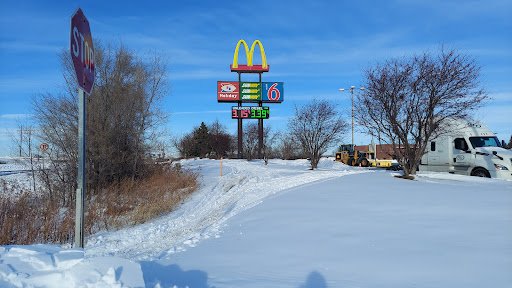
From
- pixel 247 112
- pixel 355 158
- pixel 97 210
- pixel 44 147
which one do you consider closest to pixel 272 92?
pixel 247 112

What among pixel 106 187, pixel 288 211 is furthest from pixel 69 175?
pixel 288 211

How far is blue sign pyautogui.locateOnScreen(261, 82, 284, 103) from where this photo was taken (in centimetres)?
3844

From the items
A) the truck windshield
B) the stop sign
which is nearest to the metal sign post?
the stop sign

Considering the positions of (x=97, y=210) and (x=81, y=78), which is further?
(x=97, y=210)

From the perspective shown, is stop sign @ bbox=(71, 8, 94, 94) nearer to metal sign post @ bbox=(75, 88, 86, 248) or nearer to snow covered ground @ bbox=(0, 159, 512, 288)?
metal sign post @ bbox=(75, 88, 86, 248)

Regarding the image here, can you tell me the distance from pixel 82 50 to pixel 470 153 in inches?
616

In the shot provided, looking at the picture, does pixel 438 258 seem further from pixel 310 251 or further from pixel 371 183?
pixel 371 183

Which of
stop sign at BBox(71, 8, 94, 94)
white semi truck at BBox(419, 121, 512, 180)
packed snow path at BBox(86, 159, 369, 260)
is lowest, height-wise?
packed snow path at BBox(86, 159, 369, 260)

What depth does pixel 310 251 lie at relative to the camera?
4.77 metres

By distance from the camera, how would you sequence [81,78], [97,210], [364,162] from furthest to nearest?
[364,162]
[97,210]
[81,78]

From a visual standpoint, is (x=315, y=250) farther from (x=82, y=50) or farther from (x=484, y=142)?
(x=484, y=142)

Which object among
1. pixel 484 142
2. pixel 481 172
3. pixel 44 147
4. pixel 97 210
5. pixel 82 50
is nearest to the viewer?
pixel 82 50

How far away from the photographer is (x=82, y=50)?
12.3 ft

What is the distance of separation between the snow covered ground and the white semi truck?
5968mm
